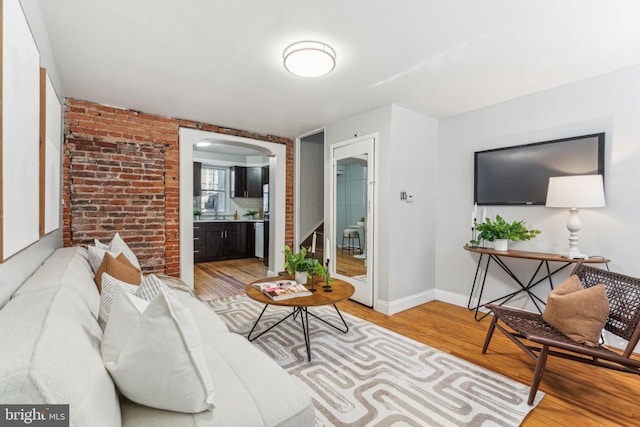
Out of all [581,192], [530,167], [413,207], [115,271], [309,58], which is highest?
[309,58]

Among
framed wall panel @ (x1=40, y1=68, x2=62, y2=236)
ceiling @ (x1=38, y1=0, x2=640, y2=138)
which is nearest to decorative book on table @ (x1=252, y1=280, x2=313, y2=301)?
framed wall panel @ (x1=40, y1=68, x2=62, y2=236)

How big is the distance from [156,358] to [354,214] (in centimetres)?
305

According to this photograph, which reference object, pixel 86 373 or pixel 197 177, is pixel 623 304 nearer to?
pixel 86 373

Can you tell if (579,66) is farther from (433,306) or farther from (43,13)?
(43,13)

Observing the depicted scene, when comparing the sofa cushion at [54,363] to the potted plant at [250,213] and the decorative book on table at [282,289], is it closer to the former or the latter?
the decorative book on table at [282,289]

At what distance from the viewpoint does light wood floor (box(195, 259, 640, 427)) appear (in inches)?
66.8

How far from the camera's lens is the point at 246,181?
702 centimetres

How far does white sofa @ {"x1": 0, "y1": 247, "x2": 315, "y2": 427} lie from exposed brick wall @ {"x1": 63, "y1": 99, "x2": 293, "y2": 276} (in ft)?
6.93

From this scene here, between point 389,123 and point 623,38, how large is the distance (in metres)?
1.84

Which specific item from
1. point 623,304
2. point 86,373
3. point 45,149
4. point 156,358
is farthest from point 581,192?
point 45,149

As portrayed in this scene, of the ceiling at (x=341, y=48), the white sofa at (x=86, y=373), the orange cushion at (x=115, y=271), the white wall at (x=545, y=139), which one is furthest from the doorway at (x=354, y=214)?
the orange cushion at (x=115, y=271)

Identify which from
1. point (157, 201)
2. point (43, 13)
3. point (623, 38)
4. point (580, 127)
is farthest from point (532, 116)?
point (157, 201)

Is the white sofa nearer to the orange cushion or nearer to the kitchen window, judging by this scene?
the orange cushion

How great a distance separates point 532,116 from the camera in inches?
117
